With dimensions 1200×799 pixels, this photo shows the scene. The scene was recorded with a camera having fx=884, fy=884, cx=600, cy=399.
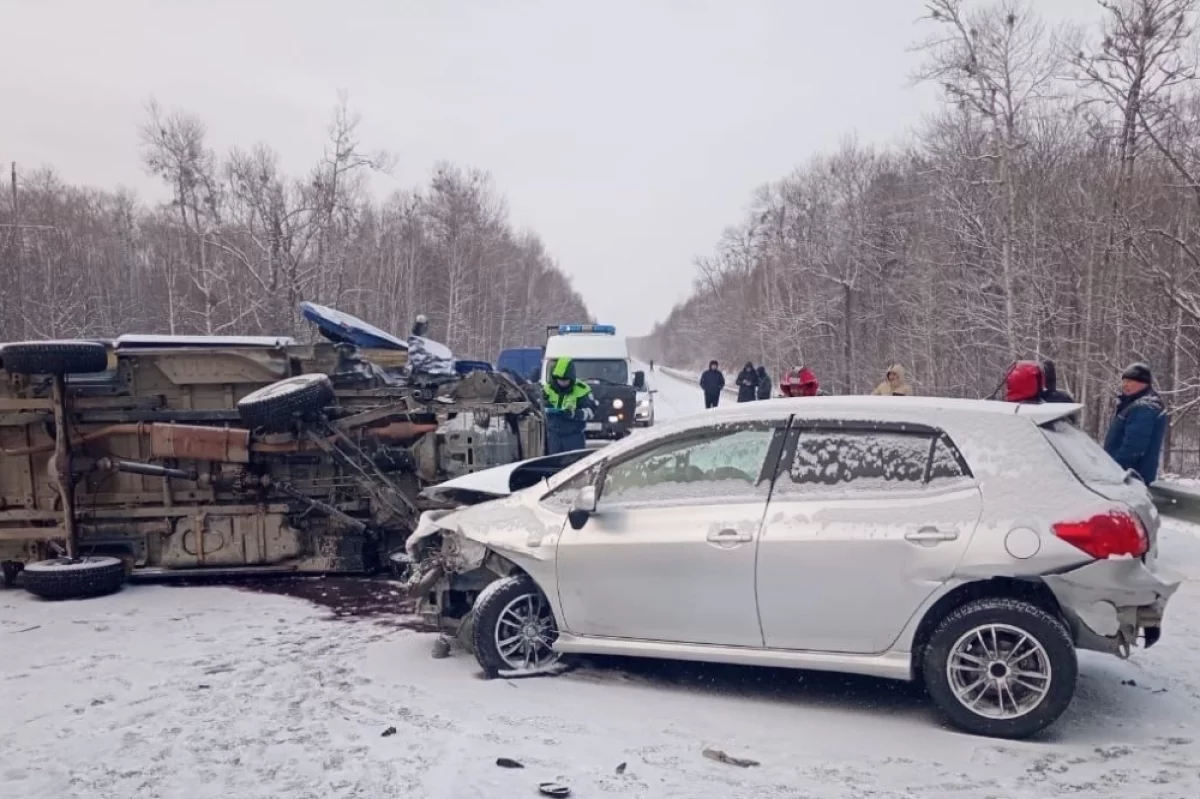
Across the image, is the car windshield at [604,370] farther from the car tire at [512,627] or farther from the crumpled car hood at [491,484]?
the car tire at [512,627]

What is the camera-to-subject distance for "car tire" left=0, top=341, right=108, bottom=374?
271 inches

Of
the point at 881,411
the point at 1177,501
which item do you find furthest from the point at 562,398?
the point at 1177,501

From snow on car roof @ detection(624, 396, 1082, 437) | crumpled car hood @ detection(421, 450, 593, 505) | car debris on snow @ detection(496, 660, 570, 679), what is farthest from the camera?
crumpled car hood @ detection(421, 450, 593, 505)

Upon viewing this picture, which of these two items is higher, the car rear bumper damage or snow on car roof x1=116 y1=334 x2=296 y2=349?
snow on car roof x1=116 y1=334 x2=296 y2=349

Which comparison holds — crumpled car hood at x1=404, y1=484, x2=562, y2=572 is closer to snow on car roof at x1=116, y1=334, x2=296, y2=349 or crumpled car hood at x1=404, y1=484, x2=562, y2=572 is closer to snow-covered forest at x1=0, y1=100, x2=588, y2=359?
snow on car roof at x1=116, y1=334, x2=296, y2=349

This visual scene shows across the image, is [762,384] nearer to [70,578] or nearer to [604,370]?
[604,370]

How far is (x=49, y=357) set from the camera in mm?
6914

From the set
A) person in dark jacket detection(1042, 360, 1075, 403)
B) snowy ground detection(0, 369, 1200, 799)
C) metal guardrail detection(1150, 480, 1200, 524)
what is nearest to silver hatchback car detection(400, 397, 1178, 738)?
snowy ground detection(0, 369, 1200, 799)

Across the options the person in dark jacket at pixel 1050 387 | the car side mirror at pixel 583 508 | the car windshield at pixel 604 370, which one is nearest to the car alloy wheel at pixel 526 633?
the car side mirror at pixel 583 508

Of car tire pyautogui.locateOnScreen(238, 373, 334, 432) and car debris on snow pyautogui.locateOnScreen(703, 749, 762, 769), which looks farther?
car tire pyautogui.locateOnScreen(238, 373, 334, 432)

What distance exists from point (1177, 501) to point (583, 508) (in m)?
7.56

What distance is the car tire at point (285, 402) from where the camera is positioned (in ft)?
23.3

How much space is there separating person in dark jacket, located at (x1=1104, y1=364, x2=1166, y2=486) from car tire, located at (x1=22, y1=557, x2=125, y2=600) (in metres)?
8.12

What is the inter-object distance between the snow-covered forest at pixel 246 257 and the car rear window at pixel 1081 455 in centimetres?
2860
